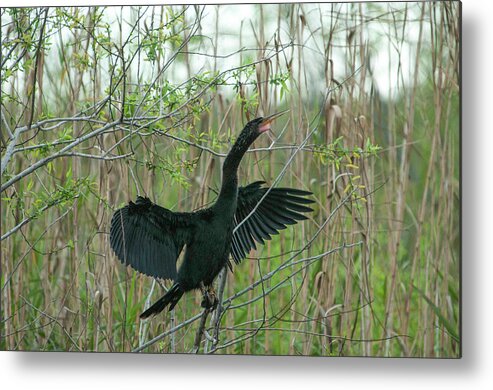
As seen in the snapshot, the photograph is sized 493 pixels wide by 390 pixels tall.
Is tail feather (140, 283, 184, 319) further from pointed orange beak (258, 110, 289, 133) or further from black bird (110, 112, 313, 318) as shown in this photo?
pointed orange beak (258, 110, 289, 133)

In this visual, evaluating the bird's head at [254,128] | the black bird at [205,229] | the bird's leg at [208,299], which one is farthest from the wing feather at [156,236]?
the bird's head at [254,128]

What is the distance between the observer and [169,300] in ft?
9.65

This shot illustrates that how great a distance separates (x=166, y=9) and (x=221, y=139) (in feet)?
1.68

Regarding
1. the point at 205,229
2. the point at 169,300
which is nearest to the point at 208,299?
the point at 169,300

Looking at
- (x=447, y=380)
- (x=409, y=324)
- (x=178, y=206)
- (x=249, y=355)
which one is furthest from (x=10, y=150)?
(x=447, y=380)

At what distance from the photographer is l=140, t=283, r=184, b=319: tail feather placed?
9.59ft

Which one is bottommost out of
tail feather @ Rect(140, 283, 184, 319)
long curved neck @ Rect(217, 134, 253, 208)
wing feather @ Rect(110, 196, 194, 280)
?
tail feather @ Rect(140, 283, 184, 319)

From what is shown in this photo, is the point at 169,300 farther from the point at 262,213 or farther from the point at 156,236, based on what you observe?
the point at 262,213

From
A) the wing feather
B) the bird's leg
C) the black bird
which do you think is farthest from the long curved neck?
the bird's leg

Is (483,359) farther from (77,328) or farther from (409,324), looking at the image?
(77,328)

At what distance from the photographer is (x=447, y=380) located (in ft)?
9.46

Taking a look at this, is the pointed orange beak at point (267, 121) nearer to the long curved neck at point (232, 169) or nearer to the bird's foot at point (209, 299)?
the long curved neck at point (232, 169)

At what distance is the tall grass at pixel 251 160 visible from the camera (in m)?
2.90

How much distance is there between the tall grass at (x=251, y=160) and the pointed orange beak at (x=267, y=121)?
31 mm
